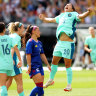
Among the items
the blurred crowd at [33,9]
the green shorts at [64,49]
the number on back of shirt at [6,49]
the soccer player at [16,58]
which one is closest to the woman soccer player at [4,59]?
the number on back of shirt at [6,49]

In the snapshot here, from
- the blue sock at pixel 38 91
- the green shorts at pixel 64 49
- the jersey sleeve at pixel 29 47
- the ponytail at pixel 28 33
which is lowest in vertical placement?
the blue sock at pixel 38 91

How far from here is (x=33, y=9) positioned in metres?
A: 28.0

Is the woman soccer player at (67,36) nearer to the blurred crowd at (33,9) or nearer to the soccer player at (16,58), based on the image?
the soccer player at (16,58)

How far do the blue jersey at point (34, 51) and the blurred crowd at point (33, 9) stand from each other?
16.9 meters

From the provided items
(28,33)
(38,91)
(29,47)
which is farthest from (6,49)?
(38,91)

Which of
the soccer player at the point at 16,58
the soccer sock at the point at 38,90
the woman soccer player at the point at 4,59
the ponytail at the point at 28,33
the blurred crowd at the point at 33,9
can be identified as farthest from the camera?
the blurred crowd at the point at 33,9

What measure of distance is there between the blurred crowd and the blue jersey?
55.5 ft

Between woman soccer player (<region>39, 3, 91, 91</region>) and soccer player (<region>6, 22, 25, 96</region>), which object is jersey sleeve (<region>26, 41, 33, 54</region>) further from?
woman soccer player (<region>39, 3, 91, 91</region>)

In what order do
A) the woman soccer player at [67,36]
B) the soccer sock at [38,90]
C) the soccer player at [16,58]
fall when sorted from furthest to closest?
the woman soccer player at [67,36] < the soccer player at [16,58] < the soccer sock at [38,90]

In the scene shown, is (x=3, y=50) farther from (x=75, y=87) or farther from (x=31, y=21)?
(x=31, y=21)

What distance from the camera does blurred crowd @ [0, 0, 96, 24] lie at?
87.5 feet

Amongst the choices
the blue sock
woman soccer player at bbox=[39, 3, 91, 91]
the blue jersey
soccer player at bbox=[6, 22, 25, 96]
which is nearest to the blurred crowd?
woman soccer player at bbox=[39, 3, 91, 91]

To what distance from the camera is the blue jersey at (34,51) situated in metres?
9.32

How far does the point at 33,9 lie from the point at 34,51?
18815mm
